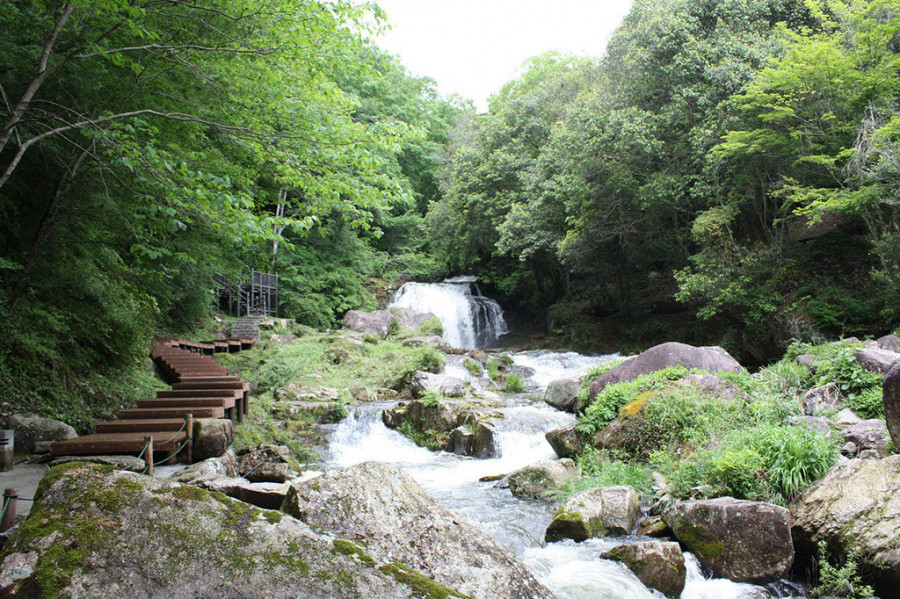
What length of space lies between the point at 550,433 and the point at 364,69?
650 cm

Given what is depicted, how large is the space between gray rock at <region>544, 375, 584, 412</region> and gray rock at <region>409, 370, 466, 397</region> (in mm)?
2268

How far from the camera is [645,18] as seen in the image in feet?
57.4

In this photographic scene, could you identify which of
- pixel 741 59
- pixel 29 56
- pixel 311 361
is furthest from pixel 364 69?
pixel 741 59

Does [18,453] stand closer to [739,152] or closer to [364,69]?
[364,69]

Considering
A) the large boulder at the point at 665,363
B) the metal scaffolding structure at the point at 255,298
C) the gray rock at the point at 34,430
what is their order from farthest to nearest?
the metal scaffolding structure at the point at 255,298
the large boulder at the point at 665,363
the gray rock at the point at 34,430

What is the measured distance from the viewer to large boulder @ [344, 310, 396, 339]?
871 inches

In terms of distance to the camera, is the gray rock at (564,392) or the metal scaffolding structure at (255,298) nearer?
Result: the gray rock at (564,392)

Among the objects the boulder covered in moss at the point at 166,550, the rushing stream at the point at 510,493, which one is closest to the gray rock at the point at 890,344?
the rushing stream at the point at 510,493

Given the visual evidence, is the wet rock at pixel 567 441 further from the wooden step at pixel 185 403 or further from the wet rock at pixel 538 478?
the wooden step at pixel 185 403

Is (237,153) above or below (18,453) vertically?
above

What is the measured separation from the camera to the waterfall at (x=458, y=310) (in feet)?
82.9

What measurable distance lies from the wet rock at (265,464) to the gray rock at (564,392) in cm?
602

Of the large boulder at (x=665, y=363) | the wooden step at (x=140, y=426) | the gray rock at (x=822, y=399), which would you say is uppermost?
the large boulder at (x=665, y=363)

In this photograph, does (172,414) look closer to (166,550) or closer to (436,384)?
(166,550)
